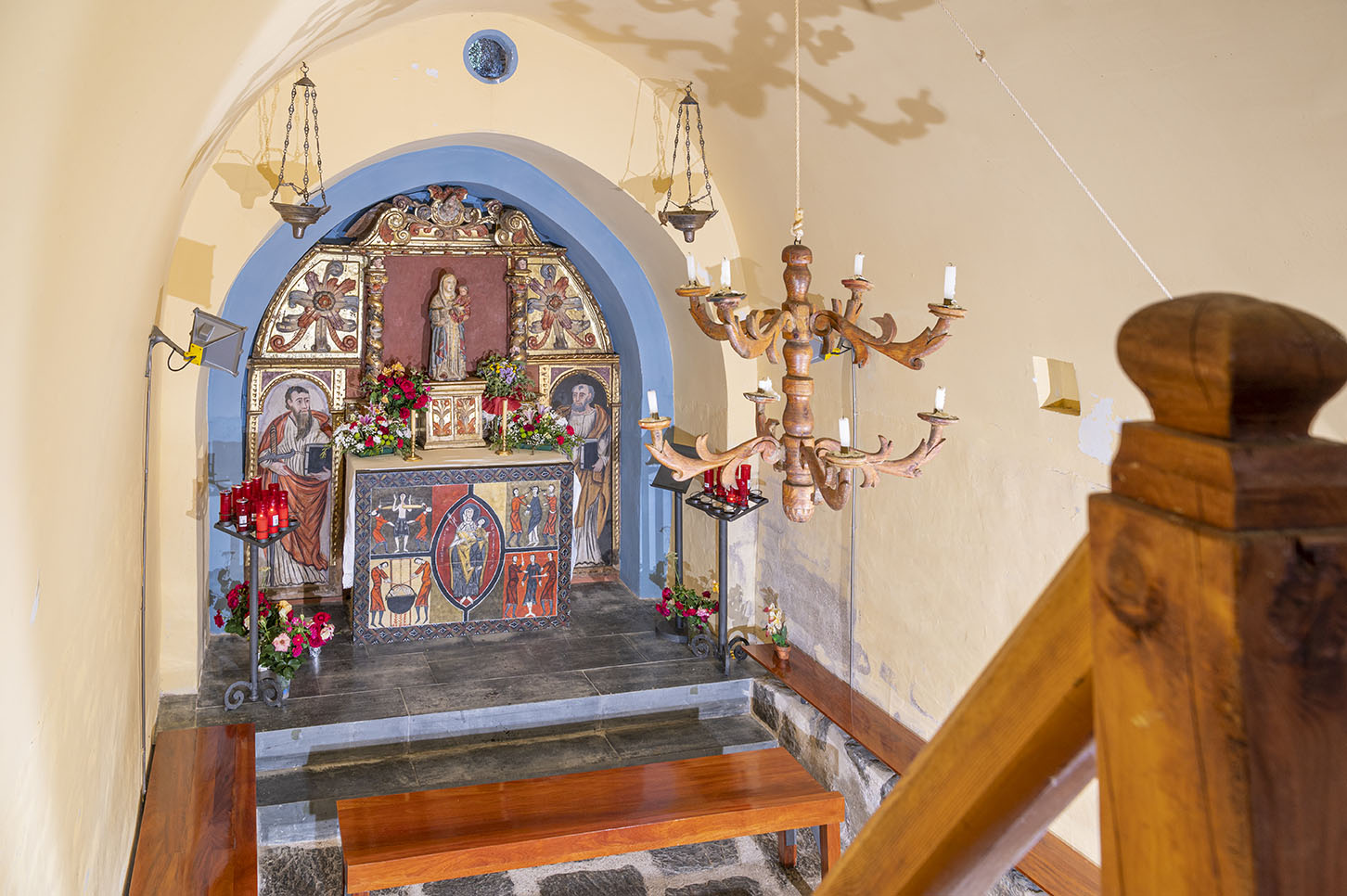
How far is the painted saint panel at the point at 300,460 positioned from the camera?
8.75 m

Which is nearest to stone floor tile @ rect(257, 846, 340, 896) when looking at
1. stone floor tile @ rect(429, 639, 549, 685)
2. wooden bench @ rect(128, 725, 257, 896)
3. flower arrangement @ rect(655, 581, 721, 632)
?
wooden bench @ rect(128, 725, 257, 896)

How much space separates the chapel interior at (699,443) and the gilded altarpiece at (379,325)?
0.04 meters

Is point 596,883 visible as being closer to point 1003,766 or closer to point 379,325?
point 379,325

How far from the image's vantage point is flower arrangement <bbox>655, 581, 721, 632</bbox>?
7887mm

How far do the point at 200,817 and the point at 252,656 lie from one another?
171 cm

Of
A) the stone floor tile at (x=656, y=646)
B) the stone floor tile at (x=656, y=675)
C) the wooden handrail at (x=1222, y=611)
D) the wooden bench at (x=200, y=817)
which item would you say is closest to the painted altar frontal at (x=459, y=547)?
the stone floor tile at (x=656, y=646)

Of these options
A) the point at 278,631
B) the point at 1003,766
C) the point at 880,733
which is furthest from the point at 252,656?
the point at 1003,766

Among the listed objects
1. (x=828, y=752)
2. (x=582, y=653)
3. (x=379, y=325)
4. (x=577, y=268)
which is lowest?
(x=828, y=752)

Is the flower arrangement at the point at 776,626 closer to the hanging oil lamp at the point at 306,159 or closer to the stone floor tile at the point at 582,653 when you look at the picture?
the stone floor tile at the point at 582,653

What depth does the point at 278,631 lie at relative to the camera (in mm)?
7020

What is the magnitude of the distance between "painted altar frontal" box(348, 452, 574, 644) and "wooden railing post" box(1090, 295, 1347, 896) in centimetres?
781


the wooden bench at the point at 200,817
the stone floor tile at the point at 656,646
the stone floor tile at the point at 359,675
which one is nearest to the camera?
the wooden bench at the point at 200,817

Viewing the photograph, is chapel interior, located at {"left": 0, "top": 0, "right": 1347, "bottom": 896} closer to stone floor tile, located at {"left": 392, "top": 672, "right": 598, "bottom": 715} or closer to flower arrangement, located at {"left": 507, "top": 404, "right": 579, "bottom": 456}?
stone floor tile, located at {"left": 392, "top": 672, "right": 598, "bottom": 715}

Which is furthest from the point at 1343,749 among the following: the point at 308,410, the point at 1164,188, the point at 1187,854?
the point at 308,410
